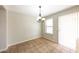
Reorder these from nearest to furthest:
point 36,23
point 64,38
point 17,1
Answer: point 17,1, point 36,23, point 64,38

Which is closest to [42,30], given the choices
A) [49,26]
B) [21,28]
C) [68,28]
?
[49,26]

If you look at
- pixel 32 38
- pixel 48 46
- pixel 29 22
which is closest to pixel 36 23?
pixel 29 22

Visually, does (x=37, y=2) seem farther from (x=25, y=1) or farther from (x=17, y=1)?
(x=17, y=1)

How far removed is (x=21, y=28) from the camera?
181 centimetres

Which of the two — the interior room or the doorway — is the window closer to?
the interior room

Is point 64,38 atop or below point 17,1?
below

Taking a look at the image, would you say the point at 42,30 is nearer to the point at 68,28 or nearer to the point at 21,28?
the point at 21,28

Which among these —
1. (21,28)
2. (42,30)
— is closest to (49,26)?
(42,30)

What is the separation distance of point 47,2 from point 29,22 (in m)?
0.78

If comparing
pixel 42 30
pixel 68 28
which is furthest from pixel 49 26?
pixel 68 28

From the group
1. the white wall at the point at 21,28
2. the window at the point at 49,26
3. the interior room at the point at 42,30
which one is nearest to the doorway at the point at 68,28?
the interior room at the point at 42,30

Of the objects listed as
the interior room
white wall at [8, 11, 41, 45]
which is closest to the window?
the interior room
